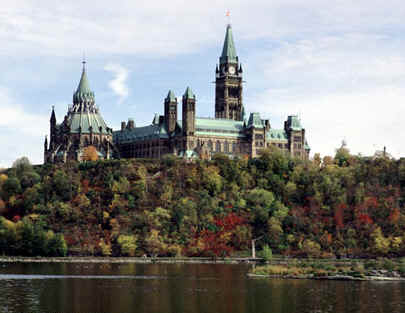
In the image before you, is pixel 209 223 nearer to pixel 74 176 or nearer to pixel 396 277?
pixel 74 176

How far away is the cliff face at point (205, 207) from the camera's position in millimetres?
161500

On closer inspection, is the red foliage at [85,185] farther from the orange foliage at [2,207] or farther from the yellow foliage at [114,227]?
the orange foliage at [2,207]

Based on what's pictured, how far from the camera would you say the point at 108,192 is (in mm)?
180375

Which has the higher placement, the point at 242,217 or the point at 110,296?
the point at 242,217

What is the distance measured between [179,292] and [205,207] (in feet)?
233

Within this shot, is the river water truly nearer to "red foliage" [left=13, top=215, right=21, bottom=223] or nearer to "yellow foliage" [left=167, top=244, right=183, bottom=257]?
"yellow foliage" [left=167, top=244, right=183, bottom=257]

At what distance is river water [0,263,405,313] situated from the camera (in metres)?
92.4

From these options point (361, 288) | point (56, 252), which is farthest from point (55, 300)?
point (56, 252)

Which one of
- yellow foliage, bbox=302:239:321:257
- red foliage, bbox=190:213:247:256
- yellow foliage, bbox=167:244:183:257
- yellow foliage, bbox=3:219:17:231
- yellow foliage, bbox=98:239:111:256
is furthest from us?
red foliage, bbox=190:213:247:256

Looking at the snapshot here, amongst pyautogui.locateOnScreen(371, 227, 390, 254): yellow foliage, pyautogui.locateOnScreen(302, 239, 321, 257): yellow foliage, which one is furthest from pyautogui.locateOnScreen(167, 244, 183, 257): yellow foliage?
pyautogui.locateOnScreen(371, 227, 390, 254): yellow foliage

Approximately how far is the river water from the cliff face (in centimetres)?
2899

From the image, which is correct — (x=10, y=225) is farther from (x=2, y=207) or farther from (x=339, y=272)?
(x=339, y=272)

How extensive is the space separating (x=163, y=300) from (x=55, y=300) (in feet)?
37.3

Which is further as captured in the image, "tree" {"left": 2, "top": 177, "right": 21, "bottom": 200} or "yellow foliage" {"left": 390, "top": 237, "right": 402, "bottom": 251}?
"tree" {"left": 2, "top": 177, "right": 21, "bottom": 200}
